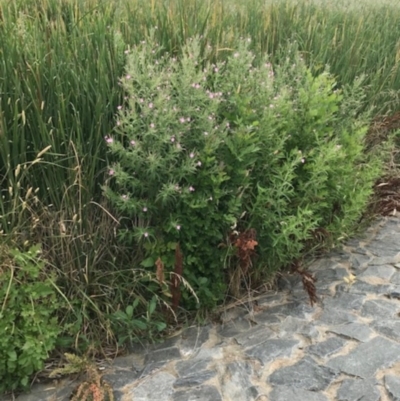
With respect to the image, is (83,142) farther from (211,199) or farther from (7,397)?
(7,397)

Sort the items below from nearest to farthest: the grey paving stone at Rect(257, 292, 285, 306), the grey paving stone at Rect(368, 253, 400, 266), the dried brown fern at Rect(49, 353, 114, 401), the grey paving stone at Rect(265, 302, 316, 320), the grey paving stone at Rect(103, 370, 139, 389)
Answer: the dried brown fern at Rect(49, 353, 114, 401)
the grey paving stone at Rect(103, 370, 139, 389)
the grey paving stone at Rect(265, 302, 316, 320)
the grey paving stone at Rect(257, 292, 285, 306)
the grey paving stone at Rect(368, 253, 400, 266)

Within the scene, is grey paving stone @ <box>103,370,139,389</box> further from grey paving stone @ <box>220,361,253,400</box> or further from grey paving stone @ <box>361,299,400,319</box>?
grey paving stone @ <box>361,299,400,319</box>

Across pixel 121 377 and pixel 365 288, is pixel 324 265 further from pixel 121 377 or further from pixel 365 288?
pixel 121 377

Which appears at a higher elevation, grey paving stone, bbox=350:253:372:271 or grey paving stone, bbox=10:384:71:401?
grey paving stone, bbox=10:384:71:401

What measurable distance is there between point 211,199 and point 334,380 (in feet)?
3.53

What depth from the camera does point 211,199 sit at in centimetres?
295

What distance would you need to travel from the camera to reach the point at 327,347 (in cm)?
301

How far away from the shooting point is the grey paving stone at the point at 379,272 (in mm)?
3738

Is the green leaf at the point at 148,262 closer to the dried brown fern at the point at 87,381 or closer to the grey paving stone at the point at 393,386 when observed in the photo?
the dried brown fern at the point at 87,381

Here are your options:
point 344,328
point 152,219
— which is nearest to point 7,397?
point 152,219

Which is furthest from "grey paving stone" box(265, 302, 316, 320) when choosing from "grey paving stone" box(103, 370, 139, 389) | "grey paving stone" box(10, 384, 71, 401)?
"grey paving stone" box(10, 384, 71, 401)

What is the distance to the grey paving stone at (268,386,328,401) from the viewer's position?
2648 millimetres

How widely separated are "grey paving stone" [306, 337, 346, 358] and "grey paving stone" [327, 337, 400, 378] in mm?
58

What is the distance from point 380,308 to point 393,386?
731 mm
